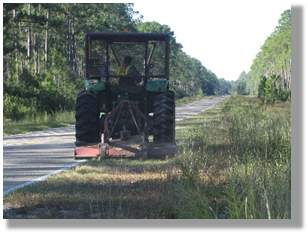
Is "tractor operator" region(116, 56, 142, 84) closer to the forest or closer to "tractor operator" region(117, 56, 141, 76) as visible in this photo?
"tractor operator" region(117, 56, 141, 76)

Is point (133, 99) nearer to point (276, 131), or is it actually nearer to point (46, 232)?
point (276, 131)

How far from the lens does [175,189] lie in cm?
754

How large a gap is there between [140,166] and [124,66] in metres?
2.52

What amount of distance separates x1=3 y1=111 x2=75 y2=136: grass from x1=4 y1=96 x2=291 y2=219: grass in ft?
40.5

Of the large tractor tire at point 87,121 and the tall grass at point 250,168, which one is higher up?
the large tractor tire at point 87,121

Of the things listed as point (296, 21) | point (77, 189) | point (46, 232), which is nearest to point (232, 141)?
point (77, 189)

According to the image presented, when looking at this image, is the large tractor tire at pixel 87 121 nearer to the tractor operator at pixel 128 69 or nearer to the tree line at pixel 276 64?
the tractor operator at pixel 128 69

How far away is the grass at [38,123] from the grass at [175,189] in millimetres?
12357

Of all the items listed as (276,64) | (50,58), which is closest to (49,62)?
(50,58)

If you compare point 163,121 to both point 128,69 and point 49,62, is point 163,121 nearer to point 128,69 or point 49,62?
point 128,69

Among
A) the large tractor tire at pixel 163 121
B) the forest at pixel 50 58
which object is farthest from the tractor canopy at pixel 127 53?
the forest at pixel 50 58

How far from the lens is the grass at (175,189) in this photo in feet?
20.7

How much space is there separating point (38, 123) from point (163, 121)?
15.9 m

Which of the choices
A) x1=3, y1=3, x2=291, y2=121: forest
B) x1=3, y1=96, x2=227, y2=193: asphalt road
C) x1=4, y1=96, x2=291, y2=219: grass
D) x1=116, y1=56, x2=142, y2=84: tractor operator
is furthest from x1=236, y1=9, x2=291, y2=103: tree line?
x1=4, y1=96, x2=291, y2=219: grass
